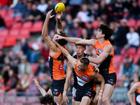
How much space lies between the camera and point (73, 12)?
30438mm

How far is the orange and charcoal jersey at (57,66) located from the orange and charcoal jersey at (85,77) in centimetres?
53

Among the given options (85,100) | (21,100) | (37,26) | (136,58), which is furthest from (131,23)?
(85,100)

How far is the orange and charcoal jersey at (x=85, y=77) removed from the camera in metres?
18.4

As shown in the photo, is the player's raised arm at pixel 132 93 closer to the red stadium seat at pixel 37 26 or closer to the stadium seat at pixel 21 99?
the stadium seat at pixel 21 99

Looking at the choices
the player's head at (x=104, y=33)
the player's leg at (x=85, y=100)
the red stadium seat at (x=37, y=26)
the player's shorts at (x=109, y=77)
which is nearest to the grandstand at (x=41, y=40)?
the red stadium seat at (x=37, y=26)

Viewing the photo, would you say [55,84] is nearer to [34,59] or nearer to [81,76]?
[81,76]

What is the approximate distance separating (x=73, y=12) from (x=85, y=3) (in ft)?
1.91

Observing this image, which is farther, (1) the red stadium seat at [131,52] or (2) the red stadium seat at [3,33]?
(2) the red stadium seat at [3,33]

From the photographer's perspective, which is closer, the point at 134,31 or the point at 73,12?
the point at 134,31

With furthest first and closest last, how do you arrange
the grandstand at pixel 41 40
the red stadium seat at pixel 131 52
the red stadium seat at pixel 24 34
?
the red stadium seat at pixel 24 34 < the red stadium seat at pixel 131 52 < the grandstand at pixel 41 40

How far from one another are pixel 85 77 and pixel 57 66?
0.93 metres

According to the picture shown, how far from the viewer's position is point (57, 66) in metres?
19.1

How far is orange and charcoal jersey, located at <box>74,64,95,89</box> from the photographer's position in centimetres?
1841

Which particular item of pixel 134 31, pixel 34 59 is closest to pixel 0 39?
pixel 34 59
